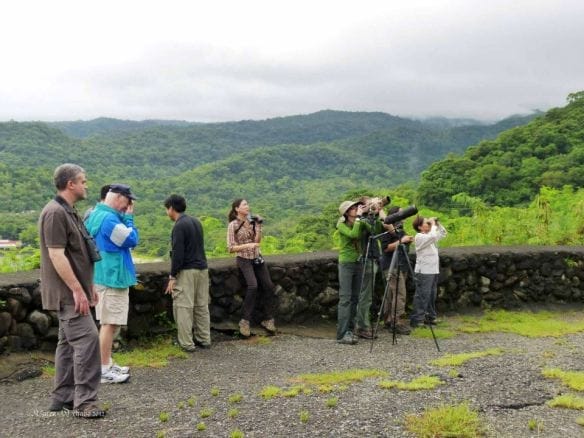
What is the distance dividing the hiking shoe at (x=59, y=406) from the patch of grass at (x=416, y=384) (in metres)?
2.40

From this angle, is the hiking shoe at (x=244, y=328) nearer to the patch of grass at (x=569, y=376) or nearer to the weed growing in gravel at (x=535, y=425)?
the patch of grass at (x=569, y=376)

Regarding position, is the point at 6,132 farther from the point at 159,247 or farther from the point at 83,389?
the point at 83,389

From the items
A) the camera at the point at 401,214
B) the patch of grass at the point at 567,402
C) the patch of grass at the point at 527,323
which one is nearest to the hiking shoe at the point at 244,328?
the camera at the point at 401,214

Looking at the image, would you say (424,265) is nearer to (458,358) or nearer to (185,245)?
(458,358)

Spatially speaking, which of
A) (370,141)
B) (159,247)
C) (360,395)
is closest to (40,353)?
(360,395)

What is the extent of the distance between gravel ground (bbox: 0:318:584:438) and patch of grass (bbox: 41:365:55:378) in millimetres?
98

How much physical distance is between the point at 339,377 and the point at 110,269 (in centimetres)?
222

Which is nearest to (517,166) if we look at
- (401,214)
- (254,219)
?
(401,214)

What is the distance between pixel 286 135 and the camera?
17838cm

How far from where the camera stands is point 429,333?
305 inches

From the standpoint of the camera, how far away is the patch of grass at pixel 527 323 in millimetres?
8133

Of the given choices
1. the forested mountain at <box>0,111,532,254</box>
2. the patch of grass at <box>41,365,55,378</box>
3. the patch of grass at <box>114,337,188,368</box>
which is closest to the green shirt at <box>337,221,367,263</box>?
the patch of grass at <box>114,337,188,368</box>

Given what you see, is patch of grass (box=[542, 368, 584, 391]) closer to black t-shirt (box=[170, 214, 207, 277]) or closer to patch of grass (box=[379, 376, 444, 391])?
patch of grass (box=[379, 376, 444, 391])

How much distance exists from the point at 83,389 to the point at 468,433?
262cm
